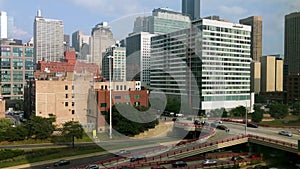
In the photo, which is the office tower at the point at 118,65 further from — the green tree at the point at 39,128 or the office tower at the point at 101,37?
the green tree at the point at 39,128

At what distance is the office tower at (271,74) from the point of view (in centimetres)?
7450

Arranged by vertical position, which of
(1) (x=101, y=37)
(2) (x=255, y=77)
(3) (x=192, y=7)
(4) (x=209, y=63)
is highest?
(3) (x=192, y=7)

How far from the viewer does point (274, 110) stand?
31.6 m

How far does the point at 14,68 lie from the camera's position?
43.8 metres

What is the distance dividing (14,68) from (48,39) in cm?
5907

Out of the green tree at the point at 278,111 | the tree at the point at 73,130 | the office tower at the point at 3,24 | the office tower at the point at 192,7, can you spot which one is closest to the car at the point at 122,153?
the tree at the point at 73,130

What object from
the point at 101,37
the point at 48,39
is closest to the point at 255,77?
the point at 101,37

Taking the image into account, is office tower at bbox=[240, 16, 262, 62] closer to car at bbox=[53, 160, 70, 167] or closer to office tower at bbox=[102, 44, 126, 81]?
office tower at bbox=[102, 44, 126, 81]

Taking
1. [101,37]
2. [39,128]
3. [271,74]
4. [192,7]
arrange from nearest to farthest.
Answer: [39,128] → [101,37] → [271,74] → [192,7]

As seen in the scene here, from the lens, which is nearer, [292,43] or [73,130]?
[73,130]

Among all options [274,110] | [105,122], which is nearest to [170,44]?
[274,110]

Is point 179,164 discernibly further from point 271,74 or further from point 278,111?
point 271,74

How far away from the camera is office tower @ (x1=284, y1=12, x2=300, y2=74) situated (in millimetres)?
79125

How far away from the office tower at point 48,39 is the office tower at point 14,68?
167ft
